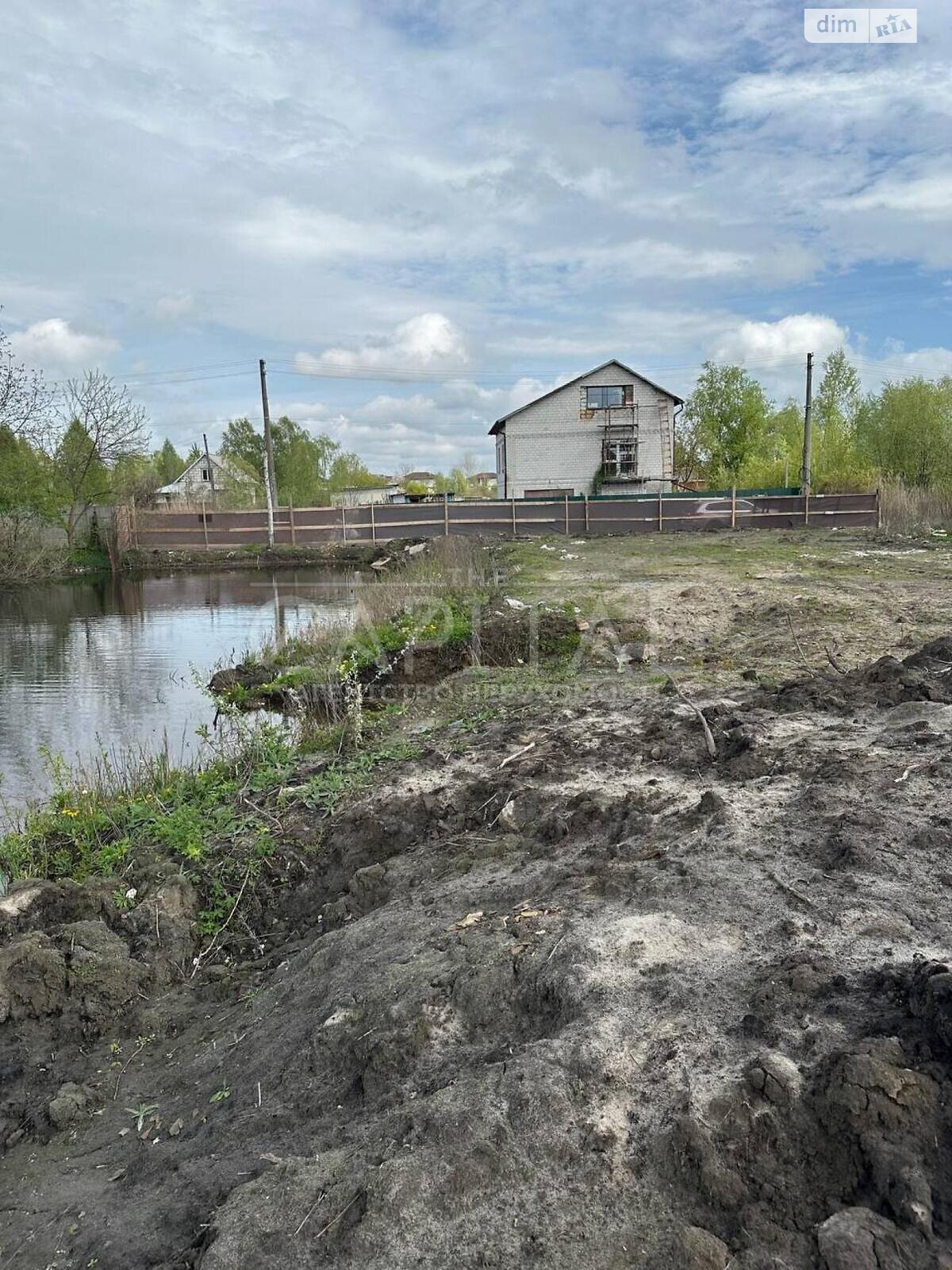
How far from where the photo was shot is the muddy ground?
6.75ft

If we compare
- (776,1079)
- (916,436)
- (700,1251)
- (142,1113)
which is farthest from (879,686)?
(916,436)

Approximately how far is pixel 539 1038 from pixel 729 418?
46.9m

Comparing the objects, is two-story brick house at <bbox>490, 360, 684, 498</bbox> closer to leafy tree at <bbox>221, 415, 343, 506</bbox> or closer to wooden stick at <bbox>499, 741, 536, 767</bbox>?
leafy tree at <bbox>221, 415, 343, 506</bbox>

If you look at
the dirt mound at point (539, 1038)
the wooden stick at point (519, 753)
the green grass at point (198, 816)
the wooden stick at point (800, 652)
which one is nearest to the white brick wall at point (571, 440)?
the wooden stick at point (800, 652)

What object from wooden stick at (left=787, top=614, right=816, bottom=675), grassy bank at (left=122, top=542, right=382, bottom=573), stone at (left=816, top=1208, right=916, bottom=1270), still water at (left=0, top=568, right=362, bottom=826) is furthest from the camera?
grassy bank at (left=122, top=542, right=382, bottom=573)

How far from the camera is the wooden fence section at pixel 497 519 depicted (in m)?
30.9

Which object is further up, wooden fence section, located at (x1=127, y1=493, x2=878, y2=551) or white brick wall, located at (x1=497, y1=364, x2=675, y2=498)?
white brick wall, located at (x1=497, y1=364, x2=675, y2=498)

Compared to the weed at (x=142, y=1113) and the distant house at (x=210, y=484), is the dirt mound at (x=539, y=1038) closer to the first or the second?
the weed at (x=142, y=1113)

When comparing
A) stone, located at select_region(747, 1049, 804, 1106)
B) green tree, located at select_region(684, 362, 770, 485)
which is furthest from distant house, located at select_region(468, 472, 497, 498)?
stone, located at select_region(747, 1049, 804, 1106)

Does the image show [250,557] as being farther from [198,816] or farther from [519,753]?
[519,753]

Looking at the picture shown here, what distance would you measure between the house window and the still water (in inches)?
789

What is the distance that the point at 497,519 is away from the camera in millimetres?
32125

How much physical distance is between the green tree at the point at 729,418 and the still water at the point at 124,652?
25.9 m

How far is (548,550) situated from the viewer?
2331 cm
